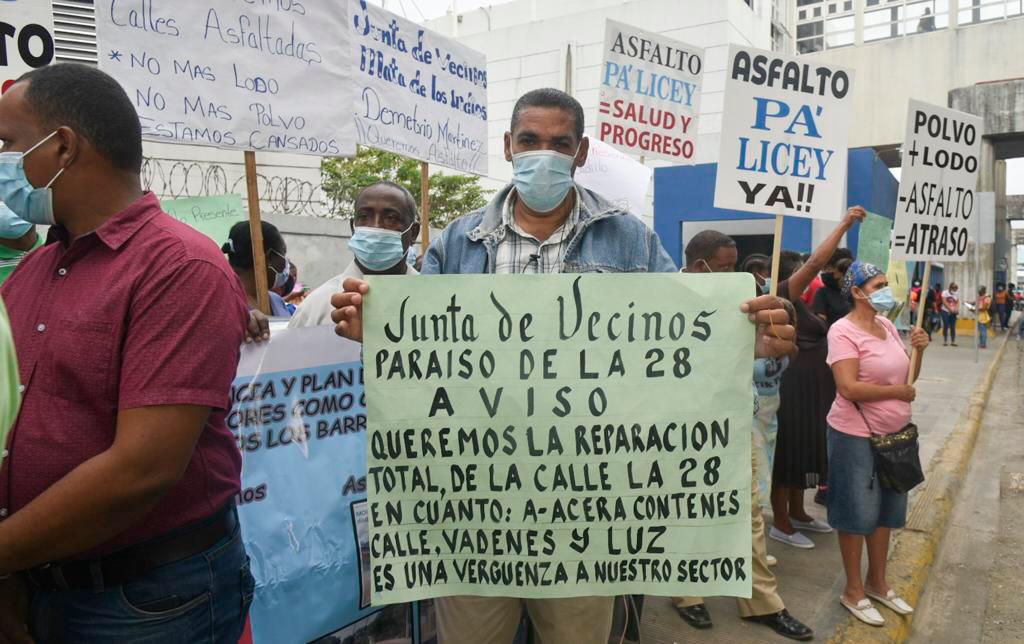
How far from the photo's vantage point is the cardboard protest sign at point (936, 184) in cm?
398

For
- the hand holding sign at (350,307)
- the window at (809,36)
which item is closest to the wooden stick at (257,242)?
the hand holding sign at (350,307)

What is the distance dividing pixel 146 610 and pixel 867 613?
135 inches

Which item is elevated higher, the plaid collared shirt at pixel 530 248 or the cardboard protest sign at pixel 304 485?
the plaid collared shirt at pixel 530 248

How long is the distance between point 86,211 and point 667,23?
32.7 metres

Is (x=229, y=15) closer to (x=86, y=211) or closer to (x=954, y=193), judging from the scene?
(x=86, y=211)

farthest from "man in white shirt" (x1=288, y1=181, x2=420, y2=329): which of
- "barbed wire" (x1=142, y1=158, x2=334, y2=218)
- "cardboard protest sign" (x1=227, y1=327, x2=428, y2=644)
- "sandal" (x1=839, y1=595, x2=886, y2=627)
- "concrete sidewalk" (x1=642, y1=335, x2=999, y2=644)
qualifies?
"barbed wire" (x1=142, y1=158, x2=334, y2=218)

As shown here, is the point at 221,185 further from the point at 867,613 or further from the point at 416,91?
the point at 867,613

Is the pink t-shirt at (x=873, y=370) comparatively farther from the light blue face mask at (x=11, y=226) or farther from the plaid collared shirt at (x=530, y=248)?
the light blue face mask at (x=11, y=226)

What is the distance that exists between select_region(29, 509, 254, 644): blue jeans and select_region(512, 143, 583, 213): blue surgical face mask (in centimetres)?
125

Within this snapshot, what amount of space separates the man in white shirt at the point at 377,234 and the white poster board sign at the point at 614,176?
7.59 feet

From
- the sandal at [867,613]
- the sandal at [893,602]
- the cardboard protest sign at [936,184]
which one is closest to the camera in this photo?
the sandal at [867,613]

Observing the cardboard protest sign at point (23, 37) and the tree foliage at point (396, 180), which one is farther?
the tree foliage at point (396, 180)

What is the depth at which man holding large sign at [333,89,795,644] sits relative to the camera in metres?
1.89

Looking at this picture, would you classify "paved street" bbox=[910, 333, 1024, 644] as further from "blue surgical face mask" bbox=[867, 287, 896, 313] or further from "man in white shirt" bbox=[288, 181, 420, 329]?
"man in white shirt" bbox=[288, 181, 420, 329]
